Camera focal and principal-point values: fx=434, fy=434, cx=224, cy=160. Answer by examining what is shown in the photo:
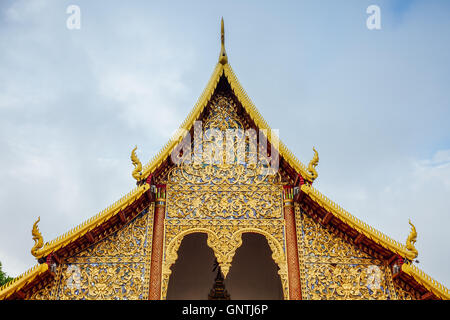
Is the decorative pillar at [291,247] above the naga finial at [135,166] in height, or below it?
below

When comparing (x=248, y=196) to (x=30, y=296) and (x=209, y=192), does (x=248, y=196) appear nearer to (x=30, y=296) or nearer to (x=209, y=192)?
(x=209, y=192)

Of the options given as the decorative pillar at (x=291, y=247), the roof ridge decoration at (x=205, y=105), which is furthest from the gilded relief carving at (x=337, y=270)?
the roof ridge decoration at (x=205, y=105)

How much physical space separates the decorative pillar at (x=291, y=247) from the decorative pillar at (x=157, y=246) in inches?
105

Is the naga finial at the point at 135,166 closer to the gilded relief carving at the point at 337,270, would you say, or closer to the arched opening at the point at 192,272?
the gilded relief carving at the point at 337,270

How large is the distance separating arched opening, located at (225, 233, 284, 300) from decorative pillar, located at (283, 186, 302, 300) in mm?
3891

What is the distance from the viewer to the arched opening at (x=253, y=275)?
1374 centimetres

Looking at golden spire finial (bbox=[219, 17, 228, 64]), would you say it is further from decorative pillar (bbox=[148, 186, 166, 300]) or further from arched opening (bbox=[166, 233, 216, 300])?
arched opening (bbox=[166, 233, 216, 300])

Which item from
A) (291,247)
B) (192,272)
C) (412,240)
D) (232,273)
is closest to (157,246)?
(291,247)

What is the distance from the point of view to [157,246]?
9.13 m

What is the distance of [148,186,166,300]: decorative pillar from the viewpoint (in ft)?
28.5

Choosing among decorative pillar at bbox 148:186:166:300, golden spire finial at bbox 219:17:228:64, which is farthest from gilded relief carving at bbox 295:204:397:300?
golden spire finial at bbox 219:17:228:64
